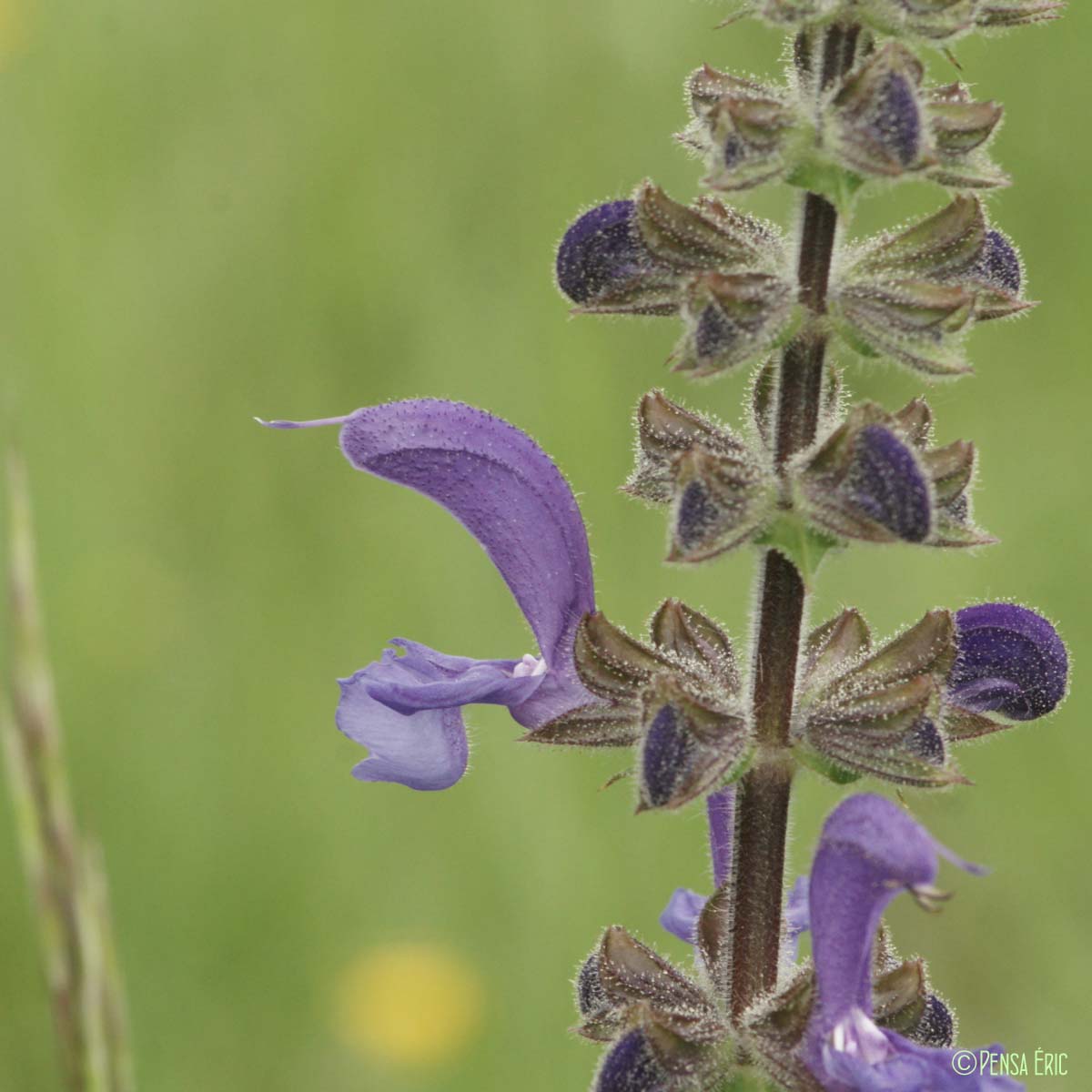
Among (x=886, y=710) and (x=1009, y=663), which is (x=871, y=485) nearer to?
(x=886, y=710)

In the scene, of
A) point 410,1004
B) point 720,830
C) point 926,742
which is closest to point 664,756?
point 926,742

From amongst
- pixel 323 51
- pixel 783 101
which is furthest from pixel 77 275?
pixel 783 101

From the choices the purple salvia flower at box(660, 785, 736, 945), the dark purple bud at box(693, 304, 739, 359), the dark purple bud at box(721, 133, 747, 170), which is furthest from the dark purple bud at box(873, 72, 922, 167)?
the purple salvia flower at box(660, 785, 736, 945)

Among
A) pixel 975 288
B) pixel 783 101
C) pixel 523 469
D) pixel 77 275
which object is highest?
pixel 77 275

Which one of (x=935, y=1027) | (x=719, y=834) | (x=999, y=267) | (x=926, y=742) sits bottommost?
(x=935, y=1027)

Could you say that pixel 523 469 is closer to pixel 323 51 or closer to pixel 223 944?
pixel 223 944
